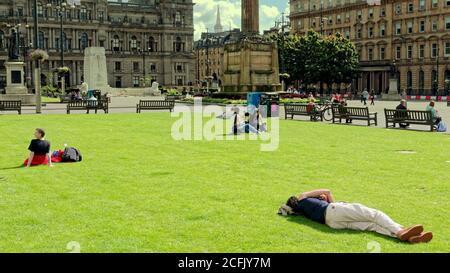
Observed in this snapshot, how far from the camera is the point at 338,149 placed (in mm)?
19547

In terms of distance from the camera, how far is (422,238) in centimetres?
838

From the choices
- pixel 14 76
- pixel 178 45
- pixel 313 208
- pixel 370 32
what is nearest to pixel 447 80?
pixel 370 32

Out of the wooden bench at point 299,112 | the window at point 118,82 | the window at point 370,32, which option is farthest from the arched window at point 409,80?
the window at point 118,82

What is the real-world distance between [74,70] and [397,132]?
381 feet

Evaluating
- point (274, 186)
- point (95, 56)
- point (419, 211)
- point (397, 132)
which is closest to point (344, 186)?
point (274, 186)

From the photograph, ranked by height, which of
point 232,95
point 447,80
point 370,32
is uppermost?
point 370,32

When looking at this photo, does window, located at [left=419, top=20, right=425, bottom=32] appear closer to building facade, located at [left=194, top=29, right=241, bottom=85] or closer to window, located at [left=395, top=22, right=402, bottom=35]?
window, located at [left=395, top=22, right=402, bottom=35]

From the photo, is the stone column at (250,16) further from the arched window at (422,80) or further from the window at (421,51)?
the window at (421,51)

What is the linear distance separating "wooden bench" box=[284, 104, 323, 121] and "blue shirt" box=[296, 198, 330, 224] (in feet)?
80.4

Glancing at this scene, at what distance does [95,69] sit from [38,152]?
64266mm

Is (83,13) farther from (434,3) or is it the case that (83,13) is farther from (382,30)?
(434,3)

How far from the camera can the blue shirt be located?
957 centimetres

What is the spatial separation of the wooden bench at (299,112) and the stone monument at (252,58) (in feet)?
38.8
